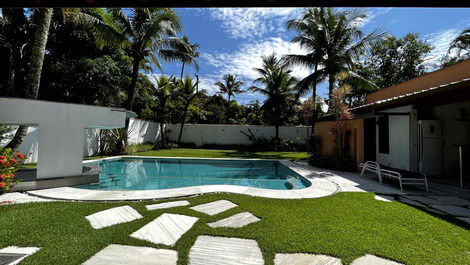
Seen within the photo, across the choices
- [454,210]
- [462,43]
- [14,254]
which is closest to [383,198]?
[454,210]

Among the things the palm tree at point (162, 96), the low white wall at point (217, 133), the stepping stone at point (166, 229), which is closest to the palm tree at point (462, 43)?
the low white wall at point (217, 133)

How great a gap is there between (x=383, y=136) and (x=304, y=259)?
864 centimetres

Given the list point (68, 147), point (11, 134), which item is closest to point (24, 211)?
point (68, 147)

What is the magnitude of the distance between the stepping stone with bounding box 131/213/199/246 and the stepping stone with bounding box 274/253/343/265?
1.30m

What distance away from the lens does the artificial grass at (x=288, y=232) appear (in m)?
2.34

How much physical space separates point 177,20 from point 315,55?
847 centimetres

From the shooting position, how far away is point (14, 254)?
223cm

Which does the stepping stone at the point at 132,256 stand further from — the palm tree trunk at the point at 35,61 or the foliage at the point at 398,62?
the foliage at the point at 398,62

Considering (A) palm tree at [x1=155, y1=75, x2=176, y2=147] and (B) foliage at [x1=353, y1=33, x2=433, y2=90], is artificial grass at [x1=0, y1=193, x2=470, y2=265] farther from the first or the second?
(B) foliage at [x1=353, y1=33, x2=433, y2=90]

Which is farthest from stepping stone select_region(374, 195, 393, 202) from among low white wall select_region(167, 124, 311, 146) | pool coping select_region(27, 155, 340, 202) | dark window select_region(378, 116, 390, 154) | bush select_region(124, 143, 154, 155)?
low white wall select_region(167, 124, 311, 146)

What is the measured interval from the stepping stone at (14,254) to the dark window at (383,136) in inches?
418

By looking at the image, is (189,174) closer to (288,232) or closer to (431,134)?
(288,232)

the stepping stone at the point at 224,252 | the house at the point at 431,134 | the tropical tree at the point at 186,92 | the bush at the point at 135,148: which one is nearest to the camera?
the stepping stone at the point at 224,252

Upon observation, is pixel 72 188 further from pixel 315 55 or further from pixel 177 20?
pixel 315 55
